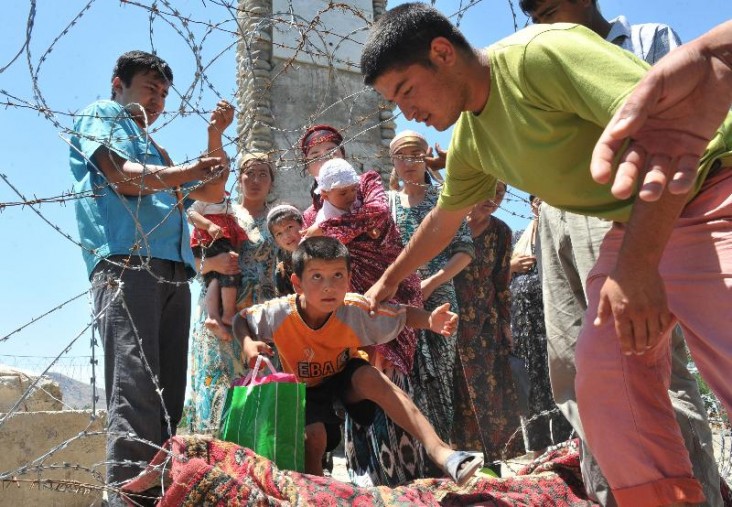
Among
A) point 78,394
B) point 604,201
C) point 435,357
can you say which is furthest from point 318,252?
point 78,394

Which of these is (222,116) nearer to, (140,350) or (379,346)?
(140,350)

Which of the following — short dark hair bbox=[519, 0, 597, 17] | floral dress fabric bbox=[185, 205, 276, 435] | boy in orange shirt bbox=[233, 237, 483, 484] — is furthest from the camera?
floral dress fabric bbox=[185, 205, 276, 435]

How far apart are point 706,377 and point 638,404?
0.19m

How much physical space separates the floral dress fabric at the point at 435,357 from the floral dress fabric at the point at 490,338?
457mm

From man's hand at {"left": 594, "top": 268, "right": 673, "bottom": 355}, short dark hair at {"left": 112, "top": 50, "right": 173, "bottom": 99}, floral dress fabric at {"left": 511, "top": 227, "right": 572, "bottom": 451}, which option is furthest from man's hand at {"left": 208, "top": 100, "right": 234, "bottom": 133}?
floral dress fabric at {"left": 511, "top": 227, "right": 572, "bottom": 451}

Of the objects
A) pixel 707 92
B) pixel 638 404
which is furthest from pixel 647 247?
pixel 638 404

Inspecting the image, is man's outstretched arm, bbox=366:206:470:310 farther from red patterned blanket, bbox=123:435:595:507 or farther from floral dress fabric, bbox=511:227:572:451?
floral dress fabric, bbox=511:227:572:451

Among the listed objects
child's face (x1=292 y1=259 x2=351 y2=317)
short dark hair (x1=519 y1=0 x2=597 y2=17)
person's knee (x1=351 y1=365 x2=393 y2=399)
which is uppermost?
short dark hair (x1=519 y1=0 x2=597 y2=17)

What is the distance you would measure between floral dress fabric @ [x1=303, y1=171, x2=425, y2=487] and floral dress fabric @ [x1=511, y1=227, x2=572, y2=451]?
0.94 m

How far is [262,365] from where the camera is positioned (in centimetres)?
314

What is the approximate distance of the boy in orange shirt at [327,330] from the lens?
331 centimetres

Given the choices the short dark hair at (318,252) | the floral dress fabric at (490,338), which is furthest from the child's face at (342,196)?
the floral dress fabric at (490,338)

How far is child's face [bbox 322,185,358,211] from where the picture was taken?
12.8 feet

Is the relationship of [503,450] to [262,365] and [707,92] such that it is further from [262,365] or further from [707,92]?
[707,92]
